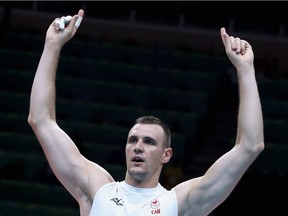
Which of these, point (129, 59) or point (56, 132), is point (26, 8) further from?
point (56, 132)

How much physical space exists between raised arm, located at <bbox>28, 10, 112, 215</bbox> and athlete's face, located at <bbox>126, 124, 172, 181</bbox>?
0.82 ft

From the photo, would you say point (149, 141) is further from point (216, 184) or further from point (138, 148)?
point (216, 184)

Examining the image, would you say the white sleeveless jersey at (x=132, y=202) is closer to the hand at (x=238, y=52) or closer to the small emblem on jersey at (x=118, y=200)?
the small emblem on jersey at (x=118, y=200)

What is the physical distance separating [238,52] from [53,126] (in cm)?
97

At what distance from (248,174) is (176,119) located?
203 centimetres

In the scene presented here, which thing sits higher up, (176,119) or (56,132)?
(56,132)

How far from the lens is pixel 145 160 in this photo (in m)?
4.05

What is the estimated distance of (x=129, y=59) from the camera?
52.0 ft

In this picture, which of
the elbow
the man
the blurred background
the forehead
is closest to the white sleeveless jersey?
the man

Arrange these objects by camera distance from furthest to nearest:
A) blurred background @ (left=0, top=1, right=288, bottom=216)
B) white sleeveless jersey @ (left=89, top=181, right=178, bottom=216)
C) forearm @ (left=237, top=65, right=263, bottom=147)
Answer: blurred background @ (left=0, top=1, right=288, bottom=216) → white sleeveless jersey @ (left=89, top=181, right=178, bottom=216) → forearm @ (left=237, top=65, right=263, bottom=147)

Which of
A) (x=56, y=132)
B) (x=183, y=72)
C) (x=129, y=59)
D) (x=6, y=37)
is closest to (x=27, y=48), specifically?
(x=6, y=37)

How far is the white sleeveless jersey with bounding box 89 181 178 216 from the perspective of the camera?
4.02 m

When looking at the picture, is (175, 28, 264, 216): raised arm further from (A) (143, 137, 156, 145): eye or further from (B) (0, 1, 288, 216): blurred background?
(B) (0, 1, 288, 216): blurred background

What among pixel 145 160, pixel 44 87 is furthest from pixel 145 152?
pixel 44 87
